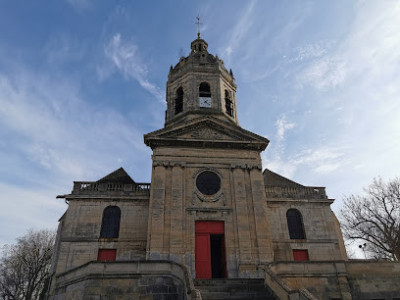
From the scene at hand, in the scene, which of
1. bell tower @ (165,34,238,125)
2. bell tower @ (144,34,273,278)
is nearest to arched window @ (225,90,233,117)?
bell tower @ (165,34,238,125)

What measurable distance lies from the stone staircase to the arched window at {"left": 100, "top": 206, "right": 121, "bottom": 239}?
335 inches

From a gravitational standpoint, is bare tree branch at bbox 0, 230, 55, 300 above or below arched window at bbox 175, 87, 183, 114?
below

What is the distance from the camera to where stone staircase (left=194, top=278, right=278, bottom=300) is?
10.9m

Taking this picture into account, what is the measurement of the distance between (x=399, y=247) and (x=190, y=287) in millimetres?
19166

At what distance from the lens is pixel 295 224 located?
1995cm

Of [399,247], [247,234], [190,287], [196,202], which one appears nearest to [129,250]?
[196,202]

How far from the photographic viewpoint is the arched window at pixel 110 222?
1824 cm

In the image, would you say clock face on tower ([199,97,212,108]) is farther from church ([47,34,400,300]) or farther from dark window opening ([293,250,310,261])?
dark window opening ([293,250,310,261])

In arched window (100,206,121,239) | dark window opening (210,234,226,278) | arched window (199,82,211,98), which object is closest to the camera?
dark window opening (210,234,226,278)

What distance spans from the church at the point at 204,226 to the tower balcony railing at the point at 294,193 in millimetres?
72

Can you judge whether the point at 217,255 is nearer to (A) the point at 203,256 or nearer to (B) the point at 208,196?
(A) the point at 203,256

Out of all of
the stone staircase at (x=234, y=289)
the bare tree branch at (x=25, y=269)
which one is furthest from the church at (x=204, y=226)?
the bare tree branch at (x=25, y=269)

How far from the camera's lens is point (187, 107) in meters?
20.1

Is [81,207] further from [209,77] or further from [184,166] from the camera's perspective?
[209,77]
